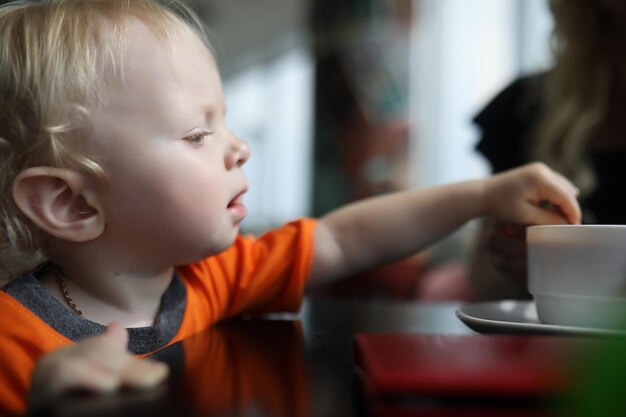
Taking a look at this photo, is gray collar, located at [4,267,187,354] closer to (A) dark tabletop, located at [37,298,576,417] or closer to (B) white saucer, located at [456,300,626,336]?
(A) dark tabletop, located at [37,298,576,417]

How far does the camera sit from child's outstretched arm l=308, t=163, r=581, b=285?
648 millimetres

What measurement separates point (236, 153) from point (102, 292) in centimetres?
19

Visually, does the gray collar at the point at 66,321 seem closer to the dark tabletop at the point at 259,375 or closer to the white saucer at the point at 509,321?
the dark tabletop at the point at 259,375

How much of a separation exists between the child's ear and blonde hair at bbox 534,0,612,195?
3.01 ft

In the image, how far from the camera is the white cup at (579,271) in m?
0.44

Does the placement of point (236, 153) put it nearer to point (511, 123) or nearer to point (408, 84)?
point (511, 123)

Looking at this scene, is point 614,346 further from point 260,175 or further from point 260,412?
point 260,175

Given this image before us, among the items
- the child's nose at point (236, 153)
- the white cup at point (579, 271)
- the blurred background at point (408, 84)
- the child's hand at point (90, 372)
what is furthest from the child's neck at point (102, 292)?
the blurred background at point (408, 84)

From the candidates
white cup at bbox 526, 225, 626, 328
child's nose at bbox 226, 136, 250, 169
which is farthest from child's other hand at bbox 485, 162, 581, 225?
child's nose at bbox 226, 136, 250, 169

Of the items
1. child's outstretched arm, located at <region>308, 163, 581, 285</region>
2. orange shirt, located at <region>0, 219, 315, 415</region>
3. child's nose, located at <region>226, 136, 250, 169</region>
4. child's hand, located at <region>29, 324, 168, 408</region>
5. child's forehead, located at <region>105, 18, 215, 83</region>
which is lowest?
orange shirt, located at <region>0, 219, 315, 415</region>

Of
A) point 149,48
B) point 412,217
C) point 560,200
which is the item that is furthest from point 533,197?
point 149,48

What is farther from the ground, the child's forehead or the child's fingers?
the child's forehead

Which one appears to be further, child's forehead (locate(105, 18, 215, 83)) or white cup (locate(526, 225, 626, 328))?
child's forehead (locate(105, 18, 215, 83))

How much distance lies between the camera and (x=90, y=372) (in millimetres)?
274
